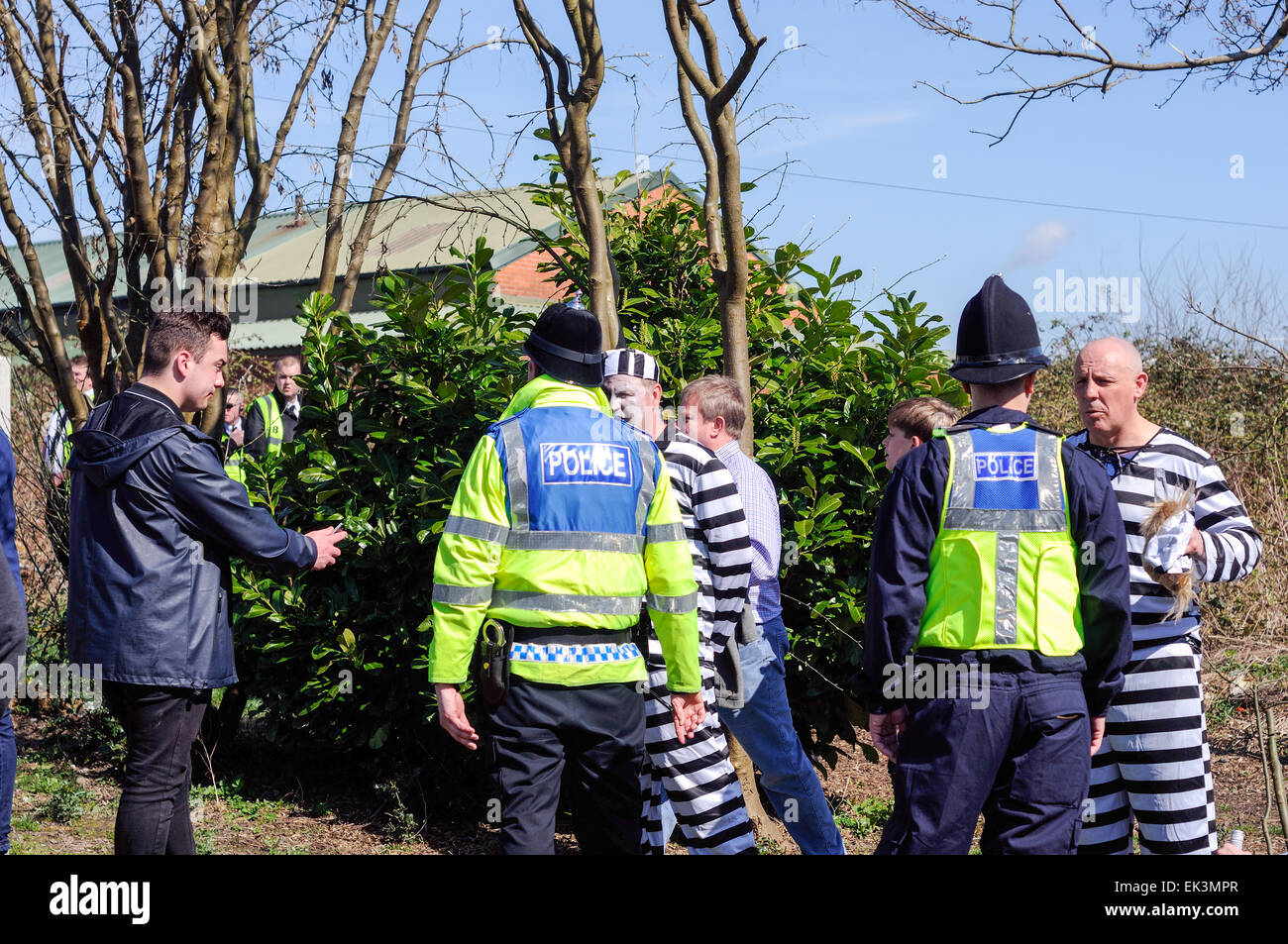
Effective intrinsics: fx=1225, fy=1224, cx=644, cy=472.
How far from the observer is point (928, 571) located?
10.8 feet

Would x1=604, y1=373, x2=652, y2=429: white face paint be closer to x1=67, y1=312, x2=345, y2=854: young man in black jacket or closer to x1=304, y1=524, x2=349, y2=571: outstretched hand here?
x1=304, y1=524, x2=349, y2=571: outstretched hand

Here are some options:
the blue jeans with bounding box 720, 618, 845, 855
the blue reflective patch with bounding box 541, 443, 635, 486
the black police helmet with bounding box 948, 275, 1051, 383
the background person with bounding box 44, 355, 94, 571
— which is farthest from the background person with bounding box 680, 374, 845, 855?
the background person with bounding box 44, 355, 94, 571

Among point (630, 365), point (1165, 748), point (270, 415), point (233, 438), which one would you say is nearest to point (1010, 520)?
point (1165, 748)

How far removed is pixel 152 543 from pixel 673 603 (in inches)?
65.4

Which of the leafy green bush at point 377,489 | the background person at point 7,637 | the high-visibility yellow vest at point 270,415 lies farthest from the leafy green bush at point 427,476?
the background person at point 7,637

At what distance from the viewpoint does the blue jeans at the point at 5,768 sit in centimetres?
380

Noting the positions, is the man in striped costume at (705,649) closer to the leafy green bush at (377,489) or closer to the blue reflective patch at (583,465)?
the blue reflective patch at (583,465)

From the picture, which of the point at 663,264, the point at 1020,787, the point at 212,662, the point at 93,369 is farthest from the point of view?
the point at 93,369

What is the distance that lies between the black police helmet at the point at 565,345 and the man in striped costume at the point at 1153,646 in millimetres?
1663

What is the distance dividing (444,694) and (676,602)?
2.43ft

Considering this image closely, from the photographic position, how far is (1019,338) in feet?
11.2

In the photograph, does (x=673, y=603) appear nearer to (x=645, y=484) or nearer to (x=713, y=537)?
(x=645, y=484)
